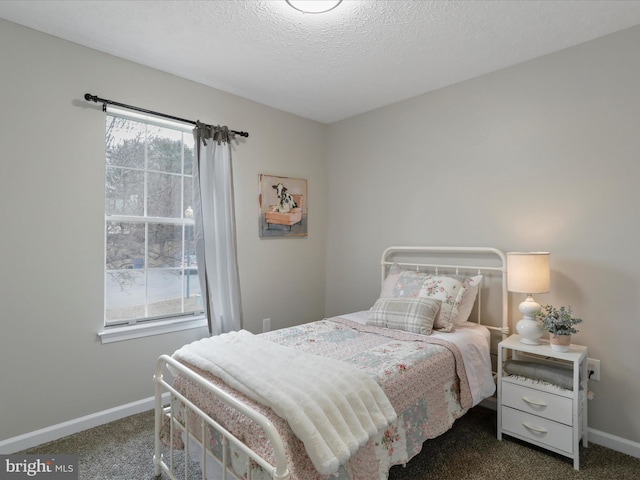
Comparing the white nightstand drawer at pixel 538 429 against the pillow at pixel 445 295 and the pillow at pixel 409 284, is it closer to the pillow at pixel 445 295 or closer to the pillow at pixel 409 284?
the pillow at pixel 445 295

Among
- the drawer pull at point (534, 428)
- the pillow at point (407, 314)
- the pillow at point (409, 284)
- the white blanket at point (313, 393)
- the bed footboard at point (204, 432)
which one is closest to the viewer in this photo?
the bed footboard at point (204, 432)

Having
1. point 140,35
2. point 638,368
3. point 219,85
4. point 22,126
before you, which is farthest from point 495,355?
point 22,126

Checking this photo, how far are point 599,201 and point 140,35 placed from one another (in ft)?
9.86

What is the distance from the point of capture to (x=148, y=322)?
8.72 ft

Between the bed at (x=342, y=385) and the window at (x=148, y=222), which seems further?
the window at (x=148, y=222)

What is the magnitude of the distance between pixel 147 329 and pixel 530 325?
2589mm

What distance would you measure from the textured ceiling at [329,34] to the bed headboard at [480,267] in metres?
1.35

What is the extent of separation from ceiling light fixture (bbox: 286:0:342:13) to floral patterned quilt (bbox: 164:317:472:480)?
5.98 ft

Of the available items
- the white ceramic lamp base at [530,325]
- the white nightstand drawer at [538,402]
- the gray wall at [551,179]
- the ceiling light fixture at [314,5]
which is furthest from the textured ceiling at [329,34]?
the white nightstand drawer at [538,402]

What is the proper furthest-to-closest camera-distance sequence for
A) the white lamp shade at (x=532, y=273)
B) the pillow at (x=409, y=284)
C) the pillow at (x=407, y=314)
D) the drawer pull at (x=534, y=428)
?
the pillow at (x=409, y=284) → the pillow at (x=407, y=314) → the white lamp shade at (x=532, y=273) → the drawer pull at (x=534, y=428)

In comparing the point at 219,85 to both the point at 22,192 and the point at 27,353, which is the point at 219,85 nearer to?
the point at 22,192

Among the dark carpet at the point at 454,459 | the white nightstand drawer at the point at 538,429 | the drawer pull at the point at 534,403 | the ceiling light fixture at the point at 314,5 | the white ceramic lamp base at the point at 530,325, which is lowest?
the dark carpet at the point at 454,459

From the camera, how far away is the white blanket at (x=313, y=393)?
121 centimetres

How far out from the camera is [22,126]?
2.11 metres
